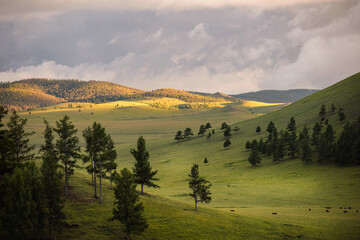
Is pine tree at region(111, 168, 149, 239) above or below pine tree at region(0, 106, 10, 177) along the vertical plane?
below

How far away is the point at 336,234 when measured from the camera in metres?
49.6

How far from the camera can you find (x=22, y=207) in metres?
38.1

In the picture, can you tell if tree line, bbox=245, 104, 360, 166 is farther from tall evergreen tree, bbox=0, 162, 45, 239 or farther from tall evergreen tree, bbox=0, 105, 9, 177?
tall evergreen tree, bbox=0, 162, 45, 239

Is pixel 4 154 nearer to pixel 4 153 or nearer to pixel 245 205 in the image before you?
pixel 4 153

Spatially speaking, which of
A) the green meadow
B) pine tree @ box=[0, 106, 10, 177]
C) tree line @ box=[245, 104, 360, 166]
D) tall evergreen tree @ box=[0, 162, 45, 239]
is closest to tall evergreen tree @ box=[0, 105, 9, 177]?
pine tree @ box=[0, 106, 10, 177]

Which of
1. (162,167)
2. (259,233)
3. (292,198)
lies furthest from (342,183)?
(162,167)

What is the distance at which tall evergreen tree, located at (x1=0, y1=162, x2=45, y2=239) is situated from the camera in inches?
1489

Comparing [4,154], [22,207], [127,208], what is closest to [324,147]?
[127,208]

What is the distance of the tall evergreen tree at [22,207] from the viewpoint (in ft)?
124

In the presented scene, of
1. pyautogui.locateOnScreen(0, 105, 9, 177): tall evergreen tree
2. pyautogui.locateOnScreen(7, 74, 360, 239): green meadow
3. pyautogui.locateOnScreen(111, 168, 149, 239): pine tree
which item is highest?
pyautogui.locateOnScreen(0, 105, 9, 177): tall evergreen tree

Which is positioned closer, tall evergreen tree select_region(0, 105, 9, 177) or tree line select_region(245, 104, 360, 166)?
tall evergreen tree select_region(0, 105, 9, 177)

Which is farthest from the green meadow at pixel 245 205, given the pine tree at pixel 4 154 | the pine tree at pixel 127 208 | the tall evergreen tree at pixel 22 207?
the pine tree at pixel 4 154

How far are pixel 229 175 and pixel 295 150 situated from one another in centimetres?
3259

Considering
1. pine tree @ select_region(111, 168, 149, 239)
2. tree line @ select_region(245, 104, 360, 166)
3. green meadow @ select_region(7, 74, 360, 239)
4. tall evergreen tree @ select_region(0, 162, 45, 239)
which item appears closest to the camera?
tall evergreen tree @ select_region(0, 162, 45, 239)
